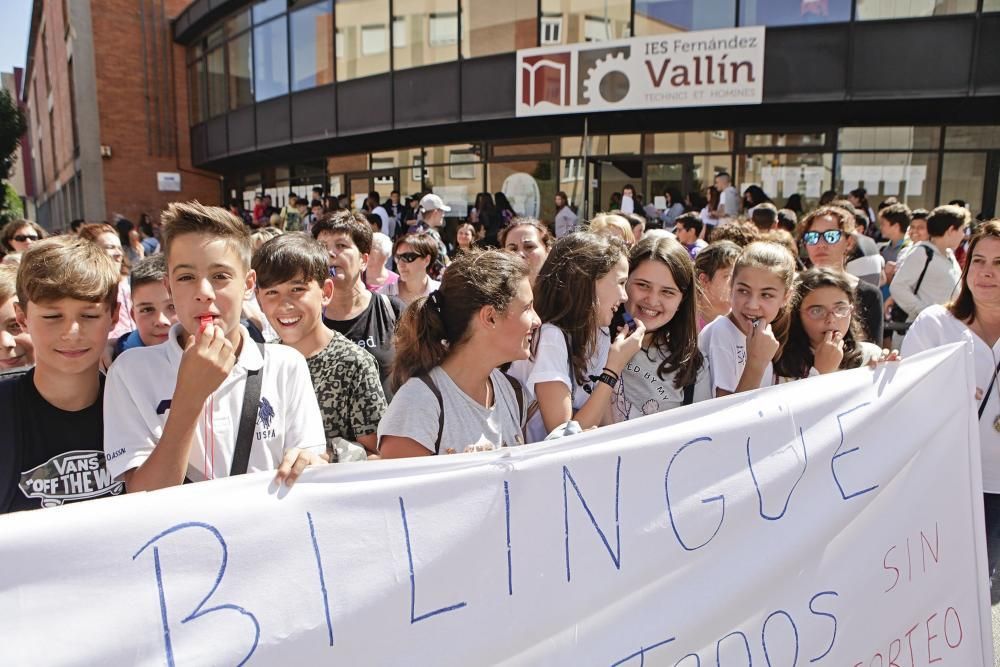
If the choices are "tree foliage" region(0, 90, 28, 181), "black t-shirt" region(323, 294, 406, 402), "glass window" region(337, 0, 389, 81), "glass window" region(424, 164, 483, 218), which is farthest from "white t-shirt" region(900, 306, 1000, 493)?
"tree foliage" region(0, 90, 28, 181)

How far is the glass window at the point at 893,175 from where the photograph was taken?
465 inches

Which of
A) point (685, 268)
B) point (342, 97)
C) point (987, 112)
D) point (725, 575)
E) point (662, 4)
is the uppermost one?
point (662, 4)

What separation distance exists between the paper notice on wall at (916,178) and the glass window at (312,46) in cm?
1286

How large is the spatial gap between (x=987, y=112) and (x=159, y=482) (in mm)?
14225

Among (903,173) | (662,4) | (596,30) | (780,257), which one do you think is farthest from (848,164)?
(780,257)

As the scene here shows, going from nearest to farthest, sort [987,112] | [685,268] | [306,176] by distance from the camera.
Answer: [685,268] < [987,112] < [306,176]

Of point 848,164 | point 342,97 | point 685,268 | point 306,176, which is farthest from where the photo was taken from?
point 306,176

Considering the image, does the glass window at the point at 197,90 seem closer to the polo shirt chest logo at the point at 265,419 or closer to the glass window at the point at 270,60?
the glass window at the point at 270,60

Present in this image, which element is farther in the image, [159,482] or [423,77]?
[423,77]

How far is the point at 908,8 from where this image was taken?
35.4 ft

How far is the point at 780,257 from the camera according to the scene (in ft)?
9.05

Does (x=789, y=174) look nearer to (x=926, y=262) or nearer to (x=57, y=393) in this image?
(x=926, y=262)

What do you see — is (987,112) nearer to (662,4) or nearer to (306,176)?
(662,4)

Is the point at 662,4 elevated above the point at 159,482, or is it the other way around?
the point at 662,4
